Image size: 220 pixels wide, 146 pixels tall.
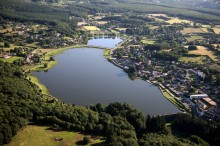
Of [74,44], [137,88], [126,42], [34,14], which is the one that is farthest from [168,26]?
[137,88]

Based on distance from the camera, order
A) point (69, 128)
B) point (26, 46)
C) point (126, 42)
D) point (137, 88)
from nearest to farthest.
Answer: point (69, 128) → point (137, 88) → point (26, 46) → point (126, 42)

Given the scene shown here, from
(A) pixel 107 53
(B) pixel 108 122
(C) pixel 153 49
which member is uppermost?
(C) pixel 153 49

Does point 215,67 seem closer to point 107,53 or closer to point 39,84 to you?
point 107,53

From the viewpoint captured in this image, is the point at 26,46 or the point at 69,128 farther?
the point at 26,46

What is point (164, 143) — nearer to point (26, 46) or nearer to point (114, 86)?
Answer: point (114, 86)

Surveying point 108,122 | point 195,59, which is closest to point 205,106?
point 108,122

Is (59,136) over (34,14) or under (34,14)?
under
